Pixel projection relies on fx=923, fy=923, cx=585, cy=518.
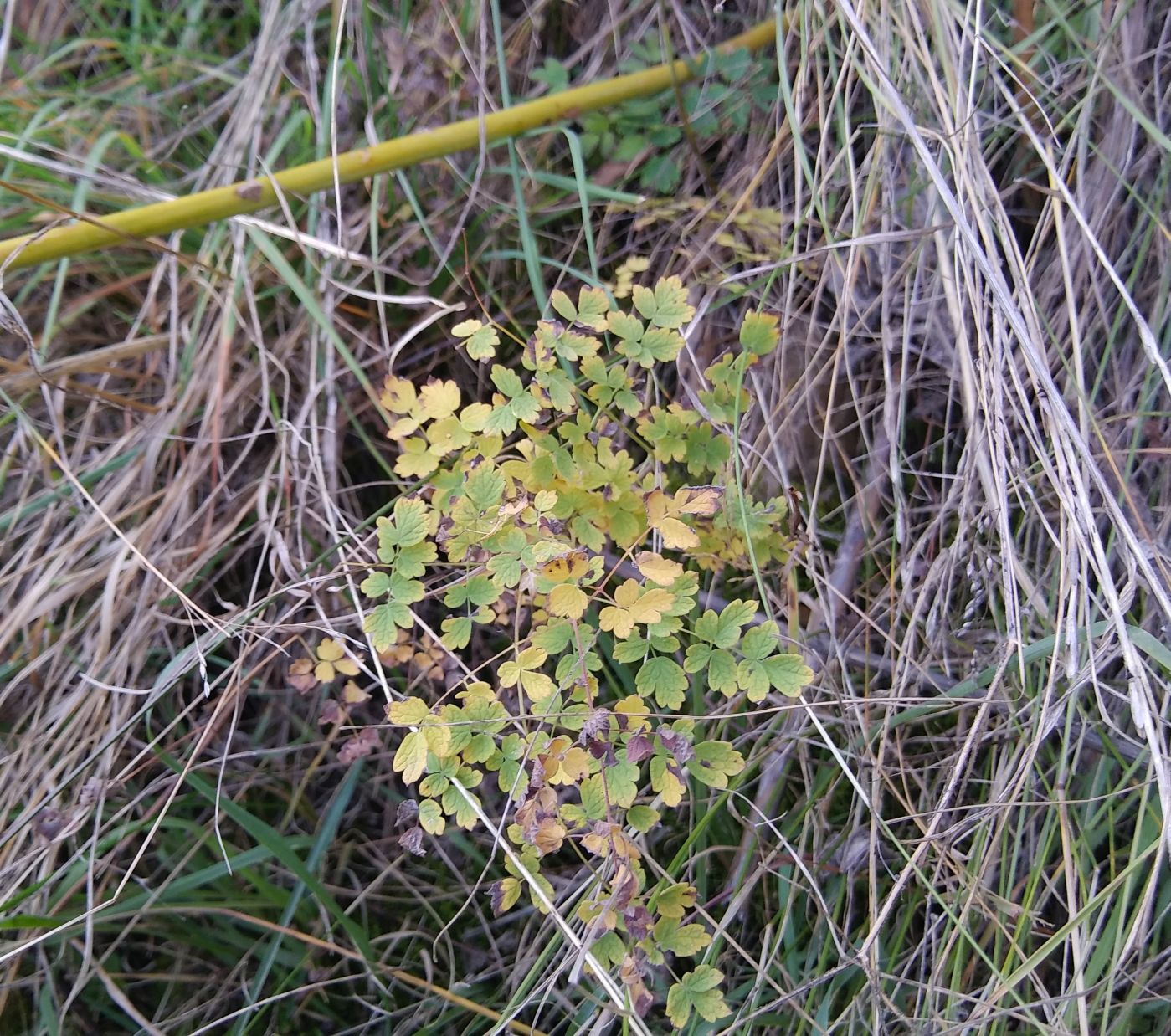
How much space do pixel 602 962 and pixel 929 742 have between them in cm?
54

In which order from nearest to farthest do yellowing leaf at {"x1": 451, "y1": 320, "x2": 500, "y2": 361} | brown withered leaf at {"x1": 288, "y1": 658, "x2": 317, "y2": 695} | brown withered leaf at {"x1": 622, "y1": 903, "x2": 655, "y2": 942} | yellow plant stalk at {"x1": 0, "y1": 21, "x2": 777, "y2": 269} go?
brown withered leaf at {"x1": 622, "y1": 903, "x2": 655, "y2": 942}, yellowing leaf at {"x1": 451, "y1": 320, "x2": 500, "y2": 361}, brown withered leaf at {"x1": 288, "y1": 658, "x2": 317, "y2": 695}, yellow plant stalk at {"x1": 0, "y1": 21, "x2": 777, "y2": 269}

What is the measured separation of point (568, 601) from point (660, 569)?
0.10 meters

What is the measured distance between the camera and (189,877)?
4.12 feet

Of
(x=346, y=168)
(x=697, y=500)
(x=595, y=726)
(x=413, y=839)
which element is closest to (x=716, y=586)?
(x=697, y=500)

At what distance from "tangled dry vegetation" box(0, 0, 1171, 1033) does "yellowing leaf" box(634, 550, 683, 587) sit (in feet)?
0.60

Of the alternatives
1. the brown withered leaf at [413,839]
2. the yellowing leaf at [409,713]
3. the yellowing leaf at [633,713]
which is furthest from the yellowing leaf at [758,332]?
the brown withered leaf at [413,839]

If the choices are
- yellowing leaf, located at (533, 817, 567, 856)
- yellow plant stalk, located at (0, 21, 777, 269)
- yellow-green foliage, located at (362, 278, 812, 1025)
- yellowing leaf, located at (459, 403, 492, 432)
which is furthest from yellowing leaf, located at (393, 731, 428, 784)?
yellow plant stalk, located at (0, 21, 777, 269)

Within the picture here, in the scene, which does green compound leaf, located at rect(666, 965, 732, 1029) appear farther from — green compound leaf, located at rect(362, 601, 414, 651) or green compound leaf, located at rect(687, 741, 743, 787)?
green compound leaf, located at rect(362, 601, 414, 651)

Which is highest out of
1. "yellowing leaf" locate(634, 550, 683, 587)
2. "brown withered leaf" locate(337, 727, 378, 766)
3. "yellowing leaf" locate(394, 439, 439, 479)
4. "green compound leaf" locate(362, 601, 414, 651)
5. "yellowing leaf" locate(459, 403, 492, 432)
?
"yellowing leaf" locate(459, 403, 492, 432)

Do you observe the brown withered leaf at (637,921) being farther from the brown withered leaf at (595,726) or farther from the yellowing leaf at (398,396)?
the yellowing leaf at (398,396)

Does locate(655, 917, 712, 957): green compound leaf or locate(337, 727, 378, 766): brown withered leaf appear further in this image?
locate(337, 727, 378, 766): brown withered leaf

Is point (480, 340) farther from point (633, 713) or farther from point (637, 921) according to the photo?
point (637, 921)

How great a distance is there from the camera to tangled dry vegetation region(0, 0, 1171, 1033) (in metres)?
1.10

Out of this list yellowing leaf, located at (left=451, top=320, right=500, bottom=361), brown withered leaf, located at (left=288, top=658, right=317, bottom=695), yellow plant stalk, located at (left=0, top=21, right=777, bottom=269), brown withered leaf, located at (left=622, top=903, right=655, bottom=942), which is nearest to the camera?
brown withered leaf, located at (left=622, top=903, right=655, bottom=942)
